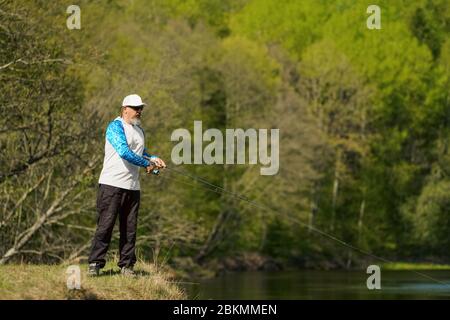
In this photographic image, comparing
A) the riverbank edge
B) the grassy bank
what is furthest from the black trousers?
the riverbank edge

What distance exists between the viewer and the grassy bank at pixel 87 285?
10.7 metres

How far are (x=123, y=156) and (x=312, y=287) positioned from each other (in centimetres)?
2798

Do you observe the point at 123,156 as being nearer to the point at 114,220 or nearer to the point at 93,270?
the point at 114,220

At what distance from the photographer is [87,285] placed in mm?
11602

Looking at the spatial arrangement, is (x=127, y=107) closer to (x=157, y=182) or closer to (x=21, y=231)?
(x=21, y=231)

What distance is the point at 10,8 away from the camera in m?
25.6

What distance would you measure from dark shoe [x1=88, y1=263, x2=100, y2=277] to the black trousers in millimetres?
50

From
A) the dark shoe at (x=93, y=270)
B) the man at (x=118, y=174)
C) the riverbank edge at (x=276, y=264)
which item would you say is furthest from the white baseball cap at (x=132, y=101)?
the riverbank edge at (x=276, y=264)

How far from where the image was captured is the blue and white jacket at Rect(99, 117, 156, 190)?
13016mm

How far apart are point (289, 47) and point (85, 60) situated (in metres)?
42.4

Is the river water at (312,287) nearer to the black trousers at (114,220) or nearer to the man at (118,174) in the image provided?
the black trousers at (114,220)

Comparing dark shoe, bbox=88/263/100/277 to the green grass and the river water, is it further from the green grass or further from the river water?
the green grass

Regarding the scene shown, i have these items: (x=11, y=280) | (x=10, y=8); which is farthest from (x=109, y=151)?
(x=10, y=8)

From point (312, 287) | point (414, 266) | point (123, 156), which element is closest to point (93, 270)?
point (123, 156)
